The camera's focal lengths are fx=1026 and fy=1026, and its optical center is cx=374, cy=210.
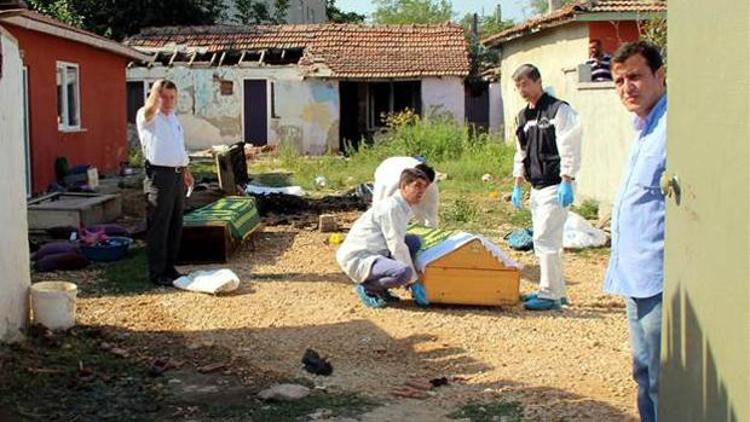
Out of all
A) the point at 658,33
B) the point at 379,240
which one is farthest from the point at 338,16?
the point at 379,240

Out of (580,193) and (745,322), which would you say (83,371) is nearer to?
(745,322)

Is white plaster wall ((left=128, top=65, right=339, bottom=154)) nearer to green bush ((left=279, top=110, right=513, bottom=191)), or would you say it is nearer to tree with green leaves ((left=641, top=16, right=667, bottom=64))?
green bush ((left=279, top=110, right=513, bottom=191))

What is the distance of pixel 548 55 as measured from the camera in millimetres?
23344

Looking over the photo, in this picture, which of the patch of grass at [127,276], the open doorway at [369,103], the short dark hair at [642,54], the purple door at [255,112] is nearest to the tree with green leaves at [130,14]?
the purple door at [255,112]

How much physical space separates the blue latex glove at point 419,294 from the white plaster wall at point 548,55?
11.3 meters

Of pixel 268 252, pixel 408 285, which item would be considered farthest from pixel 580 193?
pixel 408 285

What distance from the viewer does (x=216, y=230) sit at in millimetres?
10391

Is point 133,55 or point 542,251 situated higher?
point 133,55

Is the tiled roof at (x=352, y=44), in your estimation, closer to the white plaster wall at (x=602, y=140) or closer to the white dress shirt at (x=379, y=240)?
the white plaster wall at (x=602, y=140)

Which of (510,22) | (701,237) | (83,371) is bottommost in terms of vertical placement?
(83,371)

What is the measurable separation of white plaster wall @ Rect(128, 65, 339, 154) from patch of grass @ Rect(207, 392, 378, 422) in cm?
2494

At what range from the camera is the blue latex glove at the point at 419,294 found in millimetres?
8133

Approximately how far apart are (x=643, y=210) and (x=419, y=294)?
415 cm

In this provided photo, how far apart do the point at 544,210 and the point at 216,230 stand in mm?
3784
